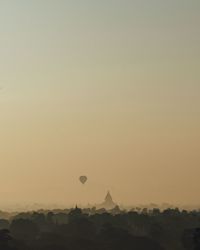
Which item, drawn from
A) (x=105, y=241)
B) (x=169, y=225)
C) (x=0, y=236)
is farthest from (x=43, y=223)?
(x=0, y=236)

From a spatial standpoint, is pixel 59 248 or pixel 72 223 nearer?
pixel 59 248

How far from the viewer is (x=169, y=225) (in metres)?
177

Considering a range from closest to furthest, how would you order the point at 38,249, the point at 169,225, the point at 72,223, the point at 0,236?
the point at 0,236 → the point at 38,249 → the point at 72,223 → the point at 169,225

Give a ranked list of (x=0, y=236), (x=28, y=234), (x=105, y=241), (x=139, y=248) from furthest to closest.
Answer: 1. (x=28, y=234)
2. (x=105, y=241)
3. (x=139, y=248)
4. (x=0, y=236)

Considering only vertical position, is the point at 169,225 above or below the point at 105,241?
above

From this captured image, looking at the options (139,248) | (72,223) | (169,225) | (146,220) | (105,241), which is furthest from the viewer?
(146,220)

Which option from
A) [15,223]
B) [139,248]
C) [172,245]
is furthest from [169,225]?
[139,248]

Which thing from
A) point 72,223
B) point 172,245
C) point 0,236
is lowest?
point 0,236

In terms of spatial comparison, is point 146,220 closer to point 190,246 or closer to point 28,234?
point 28,234

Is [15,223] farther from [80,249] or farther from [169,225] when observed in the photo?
[80,249]

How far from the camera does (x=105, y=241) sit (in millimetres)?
128125

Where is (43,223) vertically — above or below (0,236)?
above

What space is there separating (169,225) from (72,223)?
2712cm

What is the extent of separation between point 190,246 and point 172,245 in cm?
1907
